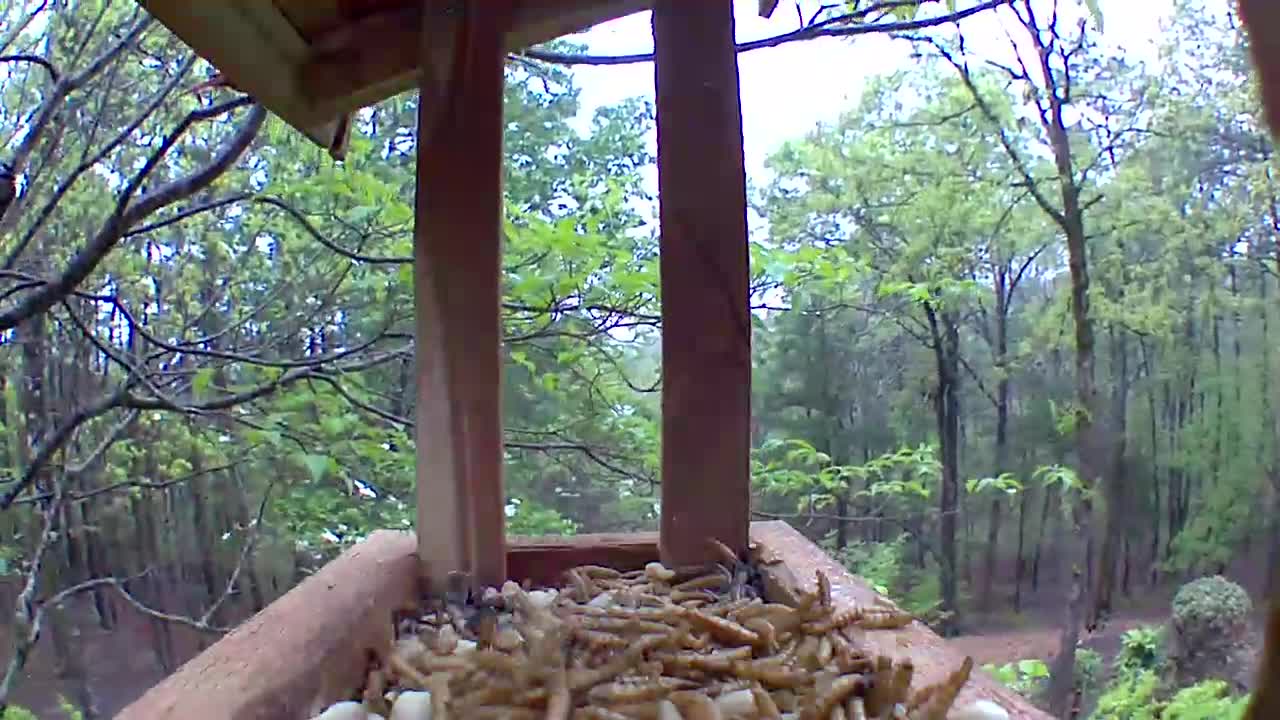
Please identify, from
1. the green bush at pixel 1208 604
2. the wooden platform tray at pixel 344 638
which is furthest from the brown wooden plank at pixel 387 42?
the green bush at pixel 1208 604

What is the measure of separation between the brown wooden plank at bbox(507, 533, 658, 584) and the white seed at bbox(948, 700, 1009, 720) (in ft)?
1.83

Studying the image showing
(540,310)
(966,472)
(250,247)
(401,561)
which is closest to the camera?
(401,561)

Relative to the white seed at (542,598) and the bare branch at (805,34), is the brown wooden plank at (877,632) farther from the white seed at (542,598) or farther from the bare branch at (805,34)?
the bare branch at (805,34)

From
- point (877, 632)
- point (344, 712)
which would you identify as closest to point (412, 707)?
point (344, 712)

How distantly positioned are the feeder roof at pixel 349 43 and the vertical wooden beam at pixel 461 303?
4cm

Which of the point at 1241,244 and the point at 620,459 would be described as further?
the point at 620,459

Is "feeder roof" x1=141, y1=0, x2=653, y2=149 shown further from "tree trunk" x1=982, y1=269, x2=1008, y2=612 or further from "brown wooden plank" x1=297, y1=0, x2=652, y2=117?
"tree trunk" x1=982, y1=269, x2=1008, y2=612

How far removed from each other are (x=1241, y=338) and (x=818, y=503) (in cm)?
97

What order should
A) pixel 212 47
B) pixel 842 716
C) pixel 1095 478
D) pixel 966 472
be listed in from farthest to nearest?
pixel 966 472 < pixel 1095 478 < pixel 212 47 < pixel 842 716

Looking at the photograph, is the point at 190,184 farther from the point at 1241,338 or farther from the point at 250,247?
the point at 1241,338

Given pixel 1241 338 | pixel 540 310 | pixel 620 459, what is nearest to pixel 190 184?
pixel 540 310

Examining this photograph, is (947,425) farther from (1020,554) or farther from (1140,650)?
(1140,650)

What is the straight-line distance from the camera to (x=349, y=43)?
1.03 m

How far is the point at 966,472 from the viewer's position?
220 cm
